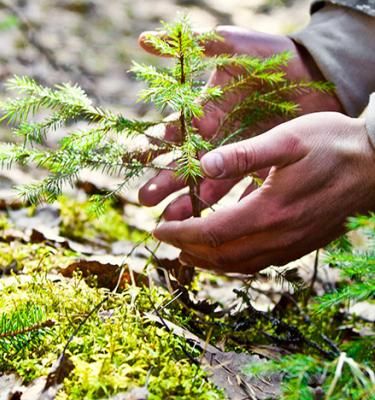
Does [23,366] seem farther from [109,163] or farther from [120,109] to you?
[120,109]

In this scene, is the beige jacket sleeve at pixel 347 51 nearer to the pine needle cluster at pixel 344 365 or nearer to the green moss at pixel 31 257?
the pine needle cluster at pixel 344 365

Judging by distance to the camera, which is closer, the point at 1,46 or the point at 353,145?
the point at 353,145

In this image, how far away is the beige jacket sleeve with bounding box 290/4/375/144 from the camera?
2676mm

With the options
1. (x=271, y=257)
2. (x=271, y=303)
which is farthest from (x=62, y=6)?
(x=271, y=257)

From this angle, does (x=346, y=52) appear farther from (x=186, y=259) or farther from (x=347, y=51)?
(x=186, y=259)

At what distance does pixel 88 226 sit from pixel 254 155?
5.52 feet

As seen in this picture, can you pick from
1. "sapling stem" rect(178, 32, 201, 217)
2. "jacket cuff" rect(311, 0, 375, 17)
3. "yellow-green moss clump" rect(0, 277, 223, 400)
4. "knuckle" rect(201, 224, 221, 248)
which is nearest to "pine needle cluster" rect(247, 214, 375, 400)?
"yellow-green moss clump" rect(0, 277, 223, 400)

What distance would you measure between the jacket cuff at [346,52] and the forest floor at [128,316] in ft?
2.67

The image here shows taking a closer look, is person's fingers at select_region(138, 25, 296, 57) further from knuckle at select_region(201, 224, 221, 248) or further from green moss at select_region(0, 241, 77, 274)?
green moss at select_region(0, 241, 77, 274)

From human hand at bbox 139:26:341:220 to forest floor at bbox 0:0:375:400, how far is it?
21 centimetres

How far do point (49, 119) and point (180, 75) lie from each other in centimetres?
45

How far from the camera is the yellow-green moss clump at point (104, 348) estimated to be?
4.60ft

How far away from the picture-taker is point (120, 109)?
4891mm

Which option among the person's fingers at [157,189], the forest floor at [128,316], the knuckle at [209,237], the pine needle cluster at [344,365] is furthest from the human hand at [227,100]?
the pine needle cluster at [344,365]
